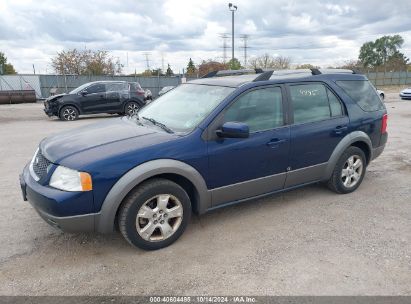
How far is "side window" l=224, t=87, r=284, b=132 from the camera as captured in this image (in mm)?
3717

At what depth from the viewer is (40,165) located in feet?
11.0

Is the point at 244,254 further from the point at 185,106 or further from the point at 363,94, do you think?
the point at 363,94

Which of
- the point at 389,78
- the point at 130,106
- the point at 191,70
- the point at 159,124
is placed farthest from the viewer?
the point at 191,70

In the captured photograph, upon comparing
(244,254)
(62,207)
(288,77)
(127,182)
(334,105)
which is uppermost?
(288,77)

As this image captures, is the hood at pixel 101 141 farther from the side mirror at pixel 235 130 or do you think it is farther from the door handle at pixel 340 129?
the door handle at pixel 340 129

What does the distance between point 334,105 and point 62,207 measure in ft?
11.2

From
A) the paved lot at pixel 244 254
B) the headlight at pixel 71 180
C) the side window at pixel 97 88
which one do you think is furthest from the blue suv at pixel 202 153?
the side window at pixel 97 88

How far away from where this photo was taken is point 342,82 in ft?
15.4

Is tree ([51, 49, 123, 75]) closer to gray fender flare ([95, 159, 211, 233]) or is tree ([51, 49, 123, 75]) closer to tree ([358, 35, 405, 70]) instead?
gray fender flare ([95, 159, 211, 233])

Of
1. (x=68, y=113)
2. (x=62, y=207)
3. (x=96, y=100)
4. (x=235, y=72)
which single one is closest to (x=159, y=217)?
(x=62, y=207)

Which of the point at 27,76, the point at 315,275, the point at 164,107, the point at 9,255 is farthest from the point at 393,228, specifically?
the point at 27,76

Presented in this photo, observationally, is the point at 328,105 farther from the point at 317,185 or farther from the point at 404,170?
the point at 404,170

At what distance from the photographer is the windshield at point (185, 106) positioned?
12.1 feet

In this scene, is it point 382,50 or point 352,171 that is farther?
point 382,50
